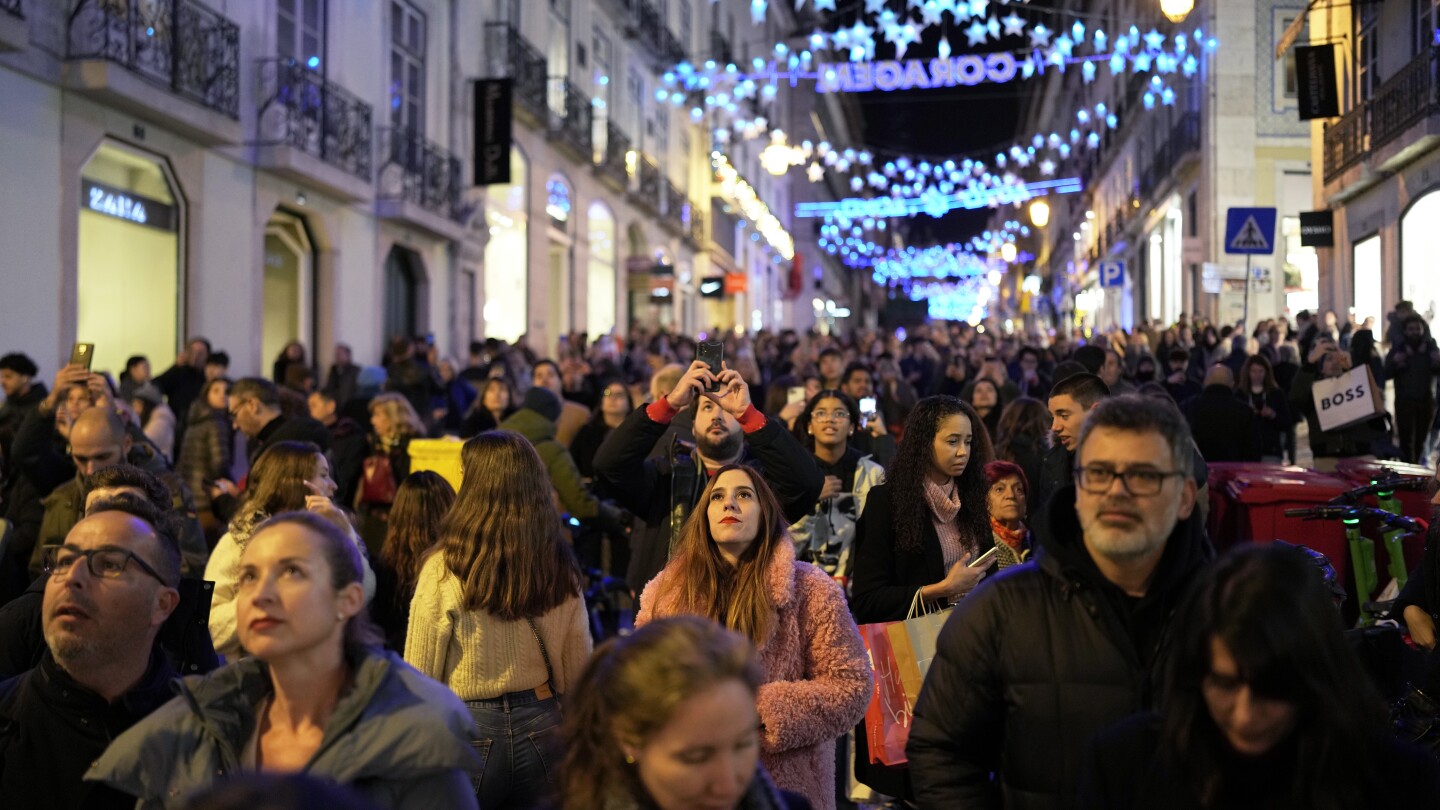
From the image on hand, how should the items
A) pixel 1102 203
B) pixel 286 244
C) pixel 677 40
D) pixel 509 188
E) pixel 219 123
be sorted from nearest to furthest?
pixel 219 123 → pixel 286 244 → pixel 509 188 → pixel 677 40 → pixel 1102 203

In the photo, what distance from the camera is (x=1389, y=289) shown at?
2283cm

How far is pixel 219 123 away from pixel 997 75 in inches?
513

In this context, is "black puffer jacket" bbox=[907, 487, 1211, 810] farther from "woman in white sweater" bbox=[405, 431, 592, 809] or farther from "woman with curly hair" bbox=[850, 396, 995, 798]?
"woman with curly hair" bbox=[850, 396, 995, 798]

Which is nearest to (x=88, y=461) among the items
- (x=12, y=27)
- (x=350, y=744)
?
(x=350, y=744)

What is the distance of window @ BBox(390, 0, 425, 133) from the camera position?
21.4m

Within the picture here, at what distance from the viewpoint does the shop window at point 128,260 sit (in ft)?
48.6

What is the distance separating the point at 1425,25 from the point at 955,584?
1896cm

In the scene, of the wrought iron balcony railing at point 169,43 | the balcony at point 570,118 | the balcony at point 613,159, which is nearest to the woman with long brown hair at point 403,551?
the wrought iron balcony railing at point 169,43

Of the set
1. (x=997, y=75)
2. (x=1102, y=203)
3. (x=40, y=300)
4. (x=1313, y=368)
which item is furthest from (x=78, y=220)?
(x=1102, y=203)

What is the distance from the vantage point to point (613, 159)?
3150 cm

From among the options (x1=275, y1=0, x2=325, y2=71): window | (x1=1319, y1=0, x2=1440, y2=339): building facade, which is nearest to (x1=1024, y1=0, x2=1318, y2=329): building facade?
(x1=1319, y1=0, x2=1440, y2=339): building facade

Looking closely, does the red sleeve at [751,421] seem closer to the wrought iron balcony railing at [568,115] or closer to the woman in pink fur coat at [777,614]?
the woman in pink fur coat at [777,614]

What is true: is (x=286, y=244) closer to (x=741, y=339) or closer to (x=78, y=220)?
(x=78, y=220)

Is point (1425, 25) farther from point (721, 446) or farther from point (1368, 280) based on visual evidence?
point (721, 446)
